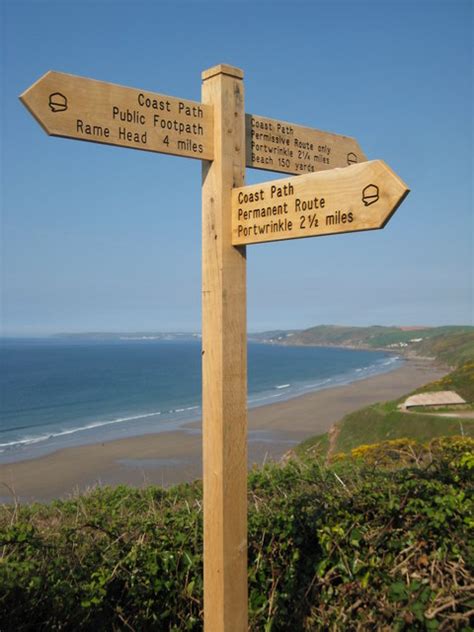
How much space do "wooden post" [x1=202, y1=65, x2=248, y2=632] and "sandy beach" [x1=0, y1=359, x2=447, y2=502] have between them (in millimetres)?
12893

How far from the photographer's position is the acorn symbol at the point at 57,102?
8.78 feet

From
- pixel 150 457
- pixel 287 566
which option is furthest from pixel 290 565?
pixel 150 457

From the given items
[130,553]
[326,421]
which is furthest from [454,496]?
[326,421]

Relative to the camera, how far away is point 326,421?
41281 mm

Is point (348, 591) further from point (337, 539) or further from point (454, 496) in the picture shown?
point (454, 496)

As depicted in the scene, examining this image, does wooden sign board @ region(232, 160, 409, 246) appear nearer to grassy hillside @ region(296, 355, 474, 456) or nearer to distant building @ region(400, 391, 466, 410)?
grassy hillside @ region(296, 355, 474, 456)

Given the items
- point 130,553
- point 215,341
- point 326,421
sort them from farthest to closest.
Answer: point 326,421 < point 130,553 < point 215,341

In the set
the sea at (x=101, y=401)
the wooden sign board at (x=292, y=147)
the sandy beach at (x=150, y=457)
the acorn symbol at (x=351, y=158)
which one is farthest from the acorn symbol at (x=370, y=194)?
the sea at (x=101, y=401)

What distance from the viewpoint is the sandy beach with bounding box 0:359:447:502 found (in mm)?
23906

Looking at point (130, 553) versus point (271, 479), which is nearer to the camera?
point (130, 553)

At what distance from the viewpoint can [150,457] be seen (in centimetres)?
2920

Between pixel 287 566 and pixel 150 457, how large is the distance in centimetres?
2631

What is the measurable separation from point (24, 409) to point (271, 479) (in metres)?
48.7

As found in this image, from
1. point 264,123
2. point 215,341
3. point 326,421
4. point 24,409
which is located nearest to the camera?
point 215,341
